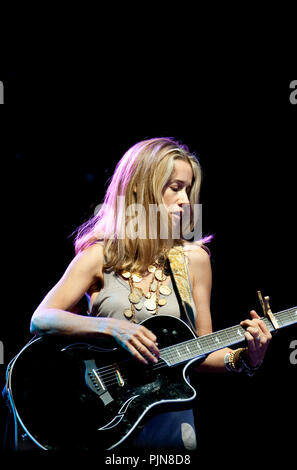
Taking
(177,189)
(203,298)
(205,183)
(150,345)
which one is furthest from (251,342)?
(205,183)

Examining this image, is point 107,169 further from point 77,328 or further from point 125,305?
point 77,328

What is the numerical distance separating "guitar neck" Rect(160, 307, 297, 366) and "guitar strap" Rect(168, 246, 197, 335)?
0.15 metres

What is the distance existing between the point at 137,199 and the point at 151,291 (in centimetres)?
49

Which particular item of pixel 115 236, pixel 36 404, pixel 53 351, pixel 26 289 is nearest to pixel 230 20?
pixel 115 236

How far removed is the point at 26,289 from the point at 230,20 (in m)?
2.30

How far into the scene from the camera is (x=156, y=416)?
6.10ft

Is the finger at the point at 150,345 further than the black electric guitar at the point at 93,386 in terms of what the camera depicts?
Yes

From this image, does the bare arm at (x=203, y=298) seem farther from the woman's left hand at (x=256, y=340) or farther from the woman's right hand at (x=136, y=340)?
the woman's right hand at (x=136, y=340)

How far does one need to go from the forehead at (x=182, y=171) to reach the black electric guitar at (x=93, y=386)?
30.0 inches

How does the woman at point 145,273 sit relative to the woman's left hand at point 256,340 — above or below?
above

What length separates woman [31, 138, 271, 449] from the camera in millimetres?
1836

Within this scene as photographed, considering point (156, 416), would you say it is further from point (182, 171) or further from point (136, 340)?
point (182, 171)

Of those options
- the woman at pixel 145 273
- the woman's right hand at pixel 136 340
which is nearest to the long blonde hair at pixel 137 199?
the woman at pixel 145 273

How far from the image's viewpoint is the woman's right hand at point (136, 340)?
1.76 m
